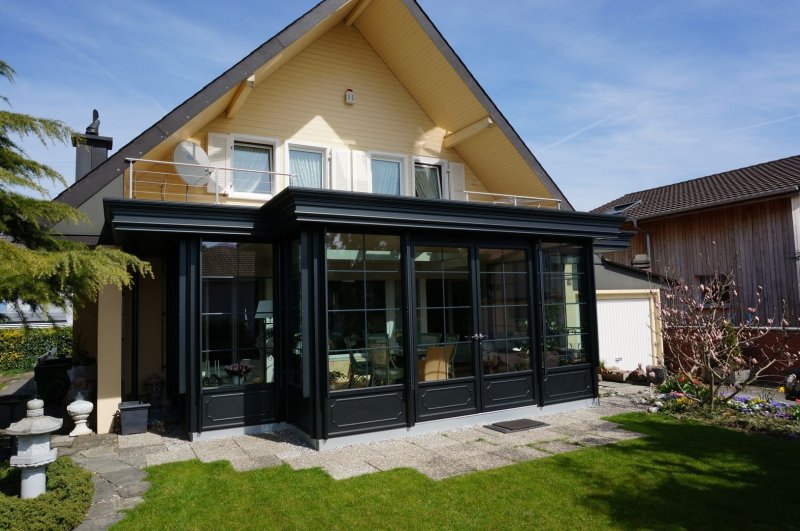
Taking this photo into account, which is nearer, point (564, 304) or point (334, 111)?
point (564, 304)

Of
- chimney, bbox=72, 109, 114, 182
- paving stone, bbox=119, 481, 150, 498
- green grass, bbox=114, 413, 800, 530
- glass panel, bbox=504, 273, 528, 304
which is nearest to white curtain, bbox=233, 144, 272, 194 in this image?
chimney, bbox=72, 109, 114, 182

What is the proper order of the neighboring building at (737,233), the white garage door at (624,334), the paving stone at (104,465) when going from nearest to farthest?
1. the paving stone at (104,465)
2. the white garage door at (624,334)
3. the neighboring building at (737,233)

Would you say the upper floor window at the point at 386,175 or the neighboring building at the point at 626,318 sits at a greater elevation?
the upper floor window at the point at 386,175

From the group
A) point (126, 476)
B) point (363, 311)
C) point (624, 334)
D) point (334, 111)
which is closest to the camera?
point (126, 476)

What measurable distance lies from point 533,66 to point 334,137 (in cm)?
396

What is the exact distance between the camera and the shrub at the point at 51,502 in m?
4.15

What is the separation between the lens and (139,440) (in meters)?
7.16

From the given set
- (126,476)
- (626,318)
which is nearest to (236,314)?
(126,476)

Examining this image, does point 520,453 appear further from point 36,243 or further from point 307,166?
point 307,166

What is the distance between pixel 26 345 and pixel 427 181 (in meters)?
14.8

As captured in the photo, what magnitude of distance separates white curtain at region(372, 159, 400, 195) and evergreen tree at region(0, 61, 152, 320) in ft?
17.7

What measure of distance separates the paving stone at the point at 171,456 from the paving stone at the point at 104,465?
10.9 inches

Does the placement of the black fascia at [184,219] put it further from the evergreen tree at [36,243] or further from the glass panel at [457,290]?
the glass panel at [457,290]

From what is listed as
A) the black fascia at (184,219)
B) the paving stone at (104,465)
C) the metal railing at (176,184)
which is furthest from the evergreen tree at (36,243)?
the metal railing at (176,184)
